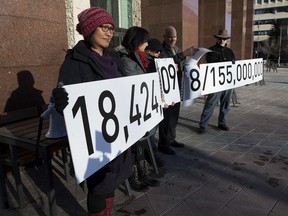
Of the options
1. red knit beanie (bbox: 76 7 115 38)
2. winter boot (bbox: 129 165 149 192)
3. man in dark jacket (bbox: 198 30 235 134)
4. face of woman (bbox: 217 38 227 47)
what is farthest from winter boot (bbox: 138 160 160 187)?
face of woman (bbox: 217 38 227 47)

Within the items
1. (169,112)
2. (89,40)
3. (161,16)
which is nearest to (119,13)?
(161,16)

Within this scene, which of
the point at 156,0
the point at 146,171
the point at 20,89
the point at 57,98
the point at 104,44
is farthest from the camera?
the point at 156,0

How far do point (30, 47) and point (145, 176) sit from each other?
2347mm

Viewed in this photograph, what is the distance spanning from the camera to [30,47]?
414 cm

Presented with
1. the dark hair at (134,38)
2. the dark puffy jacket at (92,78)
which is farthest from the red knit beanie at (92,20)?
the dark hair at (134,38)

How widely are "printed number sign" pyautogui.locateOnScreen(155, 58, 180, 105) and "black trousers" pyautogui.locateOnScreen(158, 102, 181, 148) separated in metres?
0.53

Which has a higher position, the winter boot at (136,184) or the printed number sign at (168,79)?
the printed number sign at (168,79)

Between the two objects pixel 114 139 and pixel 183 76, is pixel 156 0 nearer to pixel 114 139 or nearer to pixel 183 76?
pixel 183 76

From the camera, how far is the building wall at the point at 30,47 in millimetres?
3861

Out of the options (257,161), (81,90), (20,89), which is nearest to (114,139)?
(81,90)

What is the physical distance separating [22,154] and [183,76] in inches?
109

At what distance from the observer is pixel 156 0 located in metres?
8.97

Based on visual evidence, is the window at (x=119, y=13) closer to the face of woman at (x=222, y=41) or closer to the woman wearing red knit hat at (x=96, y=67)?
the face of woman at (x=222, y=41)

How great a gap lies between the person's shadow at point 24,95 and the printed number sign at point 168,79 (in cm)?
182
